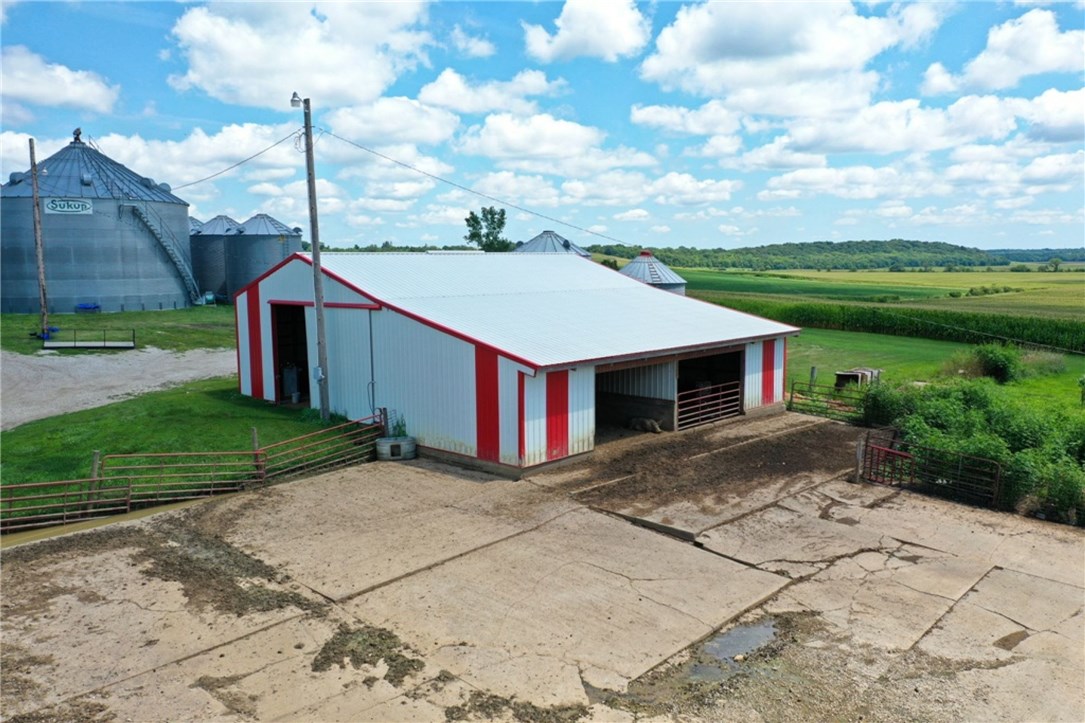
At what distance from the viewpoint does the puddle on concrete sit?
9700 millimetres

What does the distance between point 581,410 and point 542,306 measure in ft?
18.7

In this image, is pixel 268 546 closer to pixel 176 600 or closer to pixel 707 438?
pixel 176 600

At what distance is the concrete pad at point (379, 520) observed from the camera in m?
13.0

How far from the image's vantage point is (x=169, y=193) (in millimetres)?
53781

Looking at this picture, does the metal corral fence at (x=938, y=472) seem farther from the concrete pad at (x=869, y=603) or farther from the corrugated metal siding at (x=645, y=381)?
the corrugated metal siding at (x=645, y=381)

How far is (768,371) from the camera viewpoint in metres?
25.7

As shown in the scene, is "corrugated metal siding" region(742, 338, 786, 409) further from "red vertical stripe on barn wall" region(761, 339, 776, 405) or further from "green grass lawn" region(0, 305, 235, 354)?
"green grass lawn" region(0, 305, 235, 354)

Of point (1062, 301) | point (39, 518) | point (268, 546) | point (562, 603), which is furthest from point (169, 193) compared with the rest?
point (1062, 301)

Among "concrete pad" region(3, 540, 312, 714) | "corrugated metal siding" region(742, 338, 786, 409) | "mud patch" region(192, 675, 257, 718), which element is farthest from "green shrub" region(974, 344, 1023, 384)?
"mud patch" region(192, 675, 257, 718)

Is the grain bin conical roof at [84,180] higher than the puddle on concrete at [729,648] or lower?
higher

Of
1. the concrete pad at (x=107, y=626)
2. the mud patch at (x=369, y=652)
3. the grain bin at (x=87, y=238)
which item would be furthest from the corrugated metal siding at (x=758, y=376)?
the grain bin at (x=87, y=238)

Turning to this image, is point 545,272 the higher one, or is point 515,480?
point 545,272

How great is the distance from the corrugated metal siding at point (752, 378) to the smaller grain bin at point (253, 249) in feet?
134

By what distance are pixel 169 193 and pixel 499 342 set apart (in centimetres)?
4345
